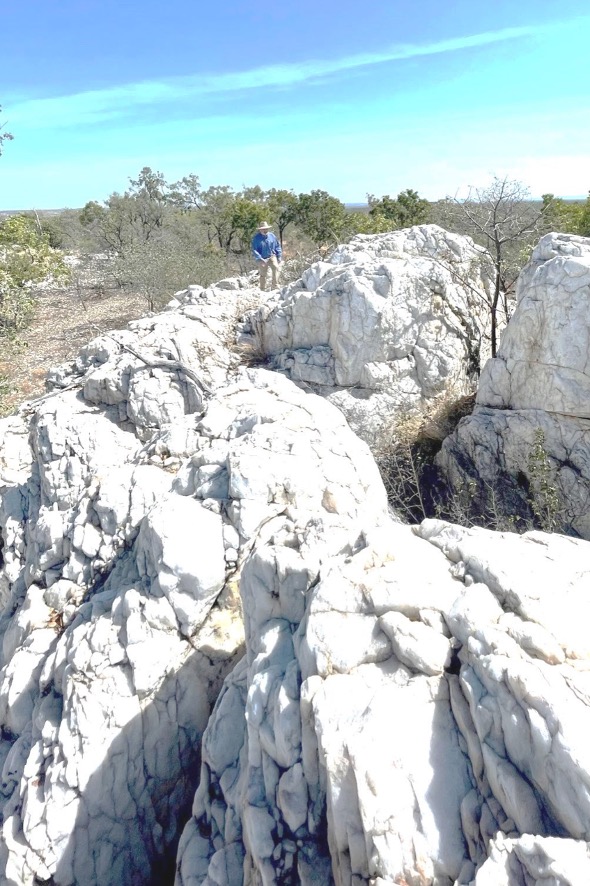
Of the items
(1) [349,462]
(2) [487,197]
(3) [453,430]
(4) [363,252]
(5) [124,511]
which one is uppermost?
(2) [487,197]

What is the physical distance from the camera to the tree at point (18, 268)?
1171 cm

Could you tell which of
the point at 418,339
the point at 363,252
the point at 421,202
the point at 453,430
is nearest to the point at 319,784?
the point at 453,430

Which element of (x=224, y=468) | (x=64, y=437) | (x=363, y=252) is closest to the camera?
(x=224, y=468)

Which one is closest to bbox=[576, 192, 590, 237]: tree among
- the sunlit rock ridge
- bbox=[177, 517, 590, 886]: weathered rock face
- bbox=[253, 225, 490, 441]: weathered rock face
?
bbox=[253, 225, 490, 441]: weathered rock face

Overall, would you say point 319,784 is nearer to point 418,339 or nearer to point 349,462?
point 349,462

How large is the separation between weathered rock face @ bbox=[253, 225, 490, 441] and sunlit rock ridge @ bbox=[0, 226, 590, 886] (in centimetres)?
391

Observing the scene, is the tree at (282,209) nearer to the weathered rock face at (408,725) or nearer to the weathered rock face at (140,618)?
the weathered rock face at (140,618)

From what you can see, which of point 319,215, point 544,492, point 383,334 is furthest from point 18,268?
point 319,215

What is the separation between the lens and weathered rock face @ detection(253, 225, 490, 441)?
35.5ft

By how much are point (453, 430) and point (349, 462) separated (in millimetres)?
5113

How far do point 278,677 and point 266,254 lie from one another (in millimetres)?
12923

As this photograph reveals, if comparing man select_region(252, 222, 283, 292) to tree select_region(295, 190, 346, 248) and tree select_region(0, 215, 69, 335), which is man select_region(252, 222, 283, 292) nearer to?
tree select_region(0, 215, 69, 335)

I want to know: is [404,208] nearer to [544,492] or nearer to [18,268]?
[18,268]

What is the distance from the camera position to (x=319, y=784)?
2873mm
